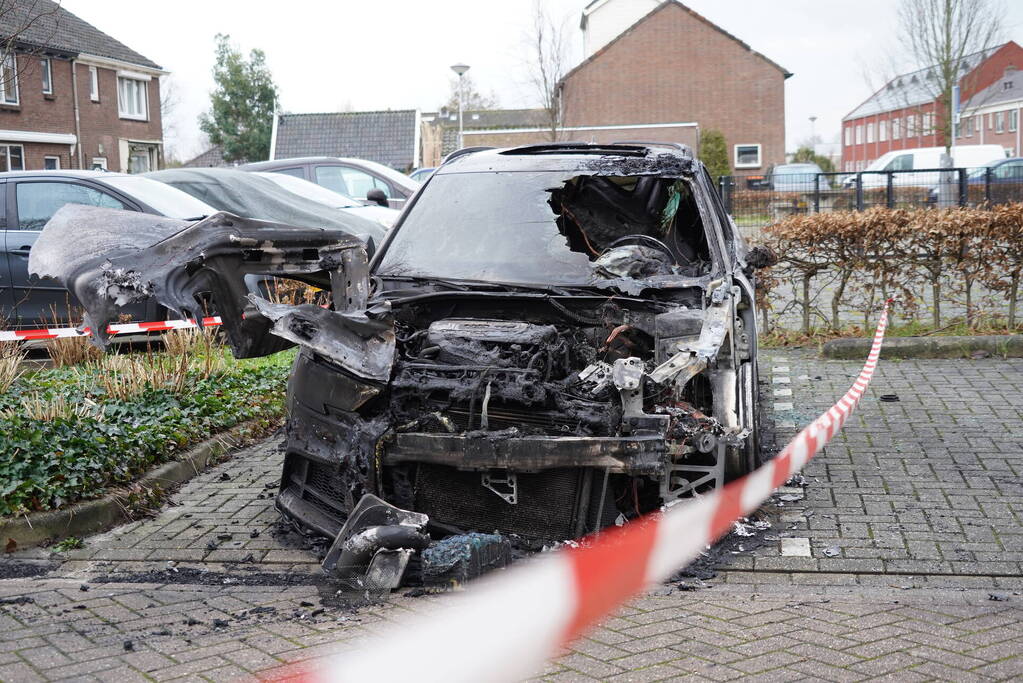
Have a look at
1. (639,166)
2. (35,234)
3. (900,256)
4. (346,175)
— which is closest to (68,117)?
(346,175)

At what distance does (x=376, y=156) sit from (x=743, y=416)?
32.7m

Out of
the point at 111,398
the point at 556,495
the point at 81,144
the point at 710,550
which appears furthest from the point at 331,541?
the point at 81,144

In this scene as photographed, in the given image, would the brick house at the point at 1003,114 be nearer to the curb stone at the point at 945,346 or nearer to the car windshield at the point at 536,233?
the curb stone at the point at 945,346

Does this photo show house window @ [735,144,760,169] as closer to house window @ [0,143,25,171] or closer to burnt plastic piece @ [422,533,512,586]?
house window @ [0,143,25,171]

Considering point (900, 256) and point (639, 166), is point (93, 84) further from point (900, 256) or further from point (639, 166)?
point (639, 166)

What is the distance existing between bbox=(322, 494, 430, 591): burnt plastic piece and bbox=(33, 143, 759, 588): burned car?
0.05 ft

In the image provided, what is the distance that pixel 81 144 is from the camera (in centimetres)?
3888

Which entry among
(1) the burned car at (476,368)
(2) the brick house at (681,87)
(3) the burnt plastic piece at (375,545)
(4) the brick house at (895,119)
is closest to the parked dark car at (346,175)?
(1) the burned car at (476,368)

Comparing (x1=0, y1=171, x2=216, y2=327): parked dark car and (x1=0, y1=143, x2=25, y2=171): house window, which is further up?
(x1=0, y1=143, x2=25, y2=171): house window

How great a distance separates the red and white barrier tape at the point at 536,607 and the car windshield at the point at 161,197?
6.53m

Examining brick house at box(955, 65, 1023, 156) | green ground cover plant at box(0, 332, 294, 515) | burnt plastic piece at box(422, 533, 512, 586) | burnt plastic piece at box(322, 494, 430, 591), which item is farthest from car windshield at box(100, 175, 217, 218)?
brick house at box(955, 65, 1023, 156)

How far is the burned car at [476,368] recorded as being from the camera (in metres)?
4.94

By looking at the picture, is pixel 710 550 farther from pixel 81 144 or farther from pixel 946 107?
pixel 81 144

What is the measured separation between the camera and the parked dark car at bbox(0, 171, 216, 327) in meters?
10.2
